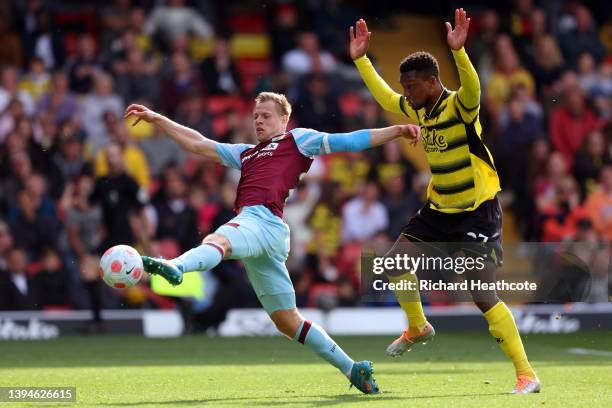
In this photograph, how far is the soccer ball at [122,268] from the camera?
24.8 ft

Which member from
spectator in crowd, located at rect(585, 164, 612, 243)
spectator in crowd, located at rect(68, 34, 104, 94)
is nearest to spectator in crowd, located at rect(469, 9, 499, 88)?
spectator in crowd, located at rect(585, 164, 612, 243)

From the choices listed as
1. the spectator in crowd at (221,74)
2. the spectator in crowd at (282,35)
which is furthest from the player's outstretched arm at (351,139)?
the spectator in crowd at (282,35)

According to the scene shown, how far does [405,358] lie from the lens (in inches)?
469

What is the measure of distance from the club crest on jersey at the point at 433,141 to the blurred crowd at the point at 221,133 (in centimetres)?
665

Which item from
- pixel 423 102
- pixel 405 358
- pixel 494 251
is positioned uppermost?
pixel 423 102

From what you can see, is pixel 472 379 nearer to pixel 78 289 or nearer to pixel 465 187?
pixel 465 187

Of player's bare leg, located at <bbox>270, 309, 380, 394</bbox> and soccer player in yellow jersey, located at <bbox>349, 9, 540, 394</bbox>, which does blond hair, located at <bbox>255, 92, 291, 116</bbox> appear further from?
player's bare leg, located at <bbox>270, 309, 380, 394</bbox>

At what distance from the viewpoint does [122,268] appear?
7559 millimetres

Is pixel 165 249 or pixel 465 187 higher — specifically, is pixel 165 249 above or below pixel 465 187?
below

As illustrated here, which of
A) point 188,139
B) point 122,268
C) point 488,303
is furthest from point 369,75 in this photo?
point 122,268

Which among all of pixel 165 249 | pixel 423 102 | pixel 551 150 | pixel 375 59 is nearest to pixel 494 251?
pixel 423 102

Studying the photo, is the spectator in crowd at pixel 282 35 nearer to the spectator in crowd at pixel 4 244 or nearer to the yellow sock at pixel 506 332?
the spectator in crowd at pixel 4 244

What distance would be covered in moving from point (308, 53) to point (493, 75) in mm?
2769

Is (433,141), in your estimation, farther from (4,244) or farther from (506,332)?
(4,244)
